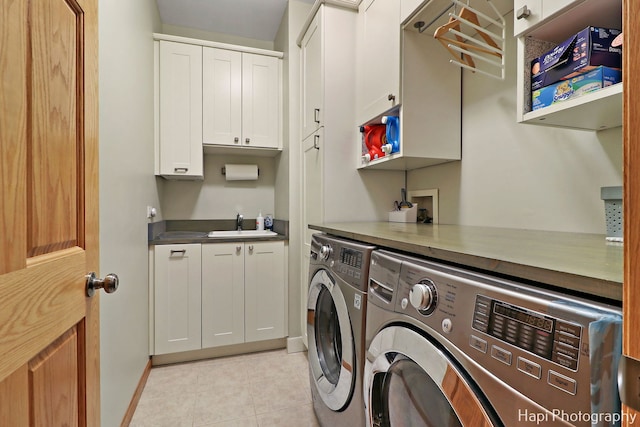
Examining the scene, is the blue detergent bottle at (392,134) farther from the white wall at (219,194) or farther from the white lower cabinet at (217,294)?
the white wall at (219,194)

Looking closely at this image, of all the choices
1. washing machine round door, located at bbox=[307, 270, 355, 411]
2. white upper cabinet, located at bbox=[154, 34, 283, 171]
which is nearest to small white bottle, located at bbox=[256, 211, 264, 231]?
white upper cabinet, located at bbox=[154, 34, 283, 171]

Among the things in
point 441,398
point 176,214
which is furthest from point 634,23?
point 176,214

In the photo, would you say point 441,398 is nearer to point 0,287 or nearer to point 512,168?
point 0,287

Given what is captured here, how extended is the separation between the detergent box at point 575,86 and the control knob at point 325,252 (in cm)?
87

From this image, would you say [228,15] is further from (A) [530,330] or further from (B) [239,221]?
(A) [530,330]

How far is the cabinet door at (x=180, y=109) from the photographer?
235 cm

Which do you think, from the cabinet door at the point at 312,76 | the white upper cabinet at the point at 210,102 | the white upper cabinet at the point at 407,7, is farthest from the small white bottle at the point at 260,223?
the white upper cabinet at the point at 407,7

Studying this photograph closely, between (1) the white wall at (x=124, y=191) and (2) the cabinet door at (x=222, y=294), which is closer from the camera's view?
(1) the white wall at (x=124, y=191)

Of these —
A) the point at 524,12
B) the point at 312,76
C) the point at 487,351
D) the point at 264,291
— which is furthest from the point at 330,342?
the point at 312,76

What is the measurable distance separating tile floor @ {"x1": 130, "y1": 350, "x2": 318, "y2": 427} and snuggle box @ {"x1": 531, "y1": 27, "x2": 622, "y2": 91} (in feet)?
5.92

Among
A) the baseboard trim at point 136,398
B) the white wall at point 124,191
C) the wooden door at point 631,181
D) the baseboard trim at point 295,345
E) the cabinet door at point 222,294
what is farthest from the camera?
the baseboard trim at point 295,345

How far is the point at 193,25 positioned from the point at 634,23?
3118 millimetres

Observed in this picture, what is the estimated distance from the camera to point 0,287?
→ 0.48 meters

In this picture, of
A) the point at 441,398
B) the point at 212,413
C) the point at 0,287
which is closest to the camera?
the point at 0,287
